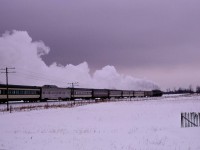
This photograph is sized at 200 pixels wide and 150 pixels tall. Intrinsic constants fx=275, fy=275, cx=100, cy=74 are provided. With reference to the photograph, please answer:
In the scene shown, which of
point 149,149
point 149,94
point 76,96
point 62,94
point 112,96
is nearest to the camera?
point 149,149

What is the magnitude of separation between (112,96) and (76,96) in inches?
1008

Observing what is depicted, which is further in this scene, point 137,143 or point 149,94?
point 149,94

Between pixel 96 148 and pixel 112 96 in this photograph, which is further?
pixel 112 96

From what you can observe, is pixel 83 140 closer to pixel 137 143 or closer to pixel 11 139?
pixel 137 143

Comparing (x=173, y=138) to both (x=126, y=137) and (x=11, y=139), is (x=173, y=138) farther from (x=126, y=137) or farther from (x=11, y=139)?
(x=11, y=139)

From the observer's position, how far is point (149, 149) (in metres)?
12.5

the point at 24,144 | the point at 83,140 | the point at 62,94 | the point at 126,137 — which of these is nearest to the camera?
the point at 24,144

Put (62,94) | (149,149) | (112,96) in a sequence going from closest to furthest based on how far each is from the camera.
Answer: (149,149), (62,94), (112,96)

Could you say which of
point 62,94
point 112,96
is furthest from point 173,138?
point 112,96

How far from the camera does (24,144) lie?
13805mm

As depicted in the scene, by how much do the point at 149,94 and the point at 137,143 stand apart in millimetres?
131303

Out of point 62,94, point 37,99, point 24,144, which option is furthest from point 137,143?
point 62,94

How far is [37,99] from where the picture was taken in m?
62.1

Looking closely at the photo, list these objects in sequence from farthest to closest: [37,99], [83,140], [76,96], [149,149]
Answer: [76,96] < [37,99] < [83,140] < [149,149]
